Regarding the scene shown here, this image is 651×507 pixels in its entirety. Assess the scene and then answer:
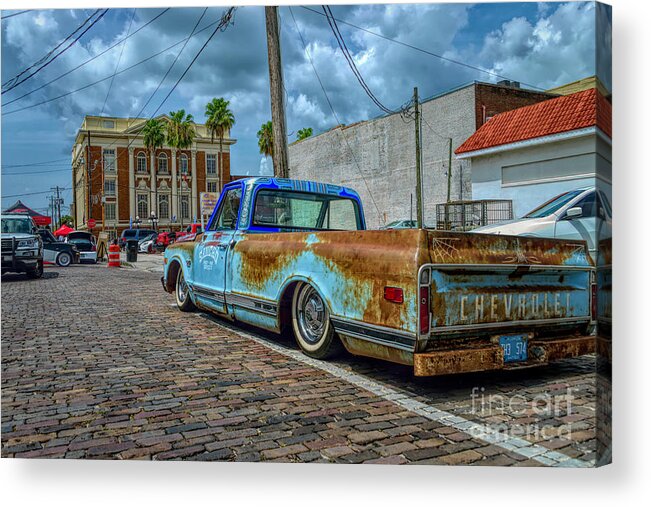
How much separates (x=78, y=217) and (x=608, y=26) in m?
4.51

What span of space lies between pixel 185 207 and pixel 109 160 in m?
1.19

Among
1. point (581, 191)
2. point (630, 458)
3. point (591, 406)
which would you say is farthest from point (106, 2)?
point (630, 458)

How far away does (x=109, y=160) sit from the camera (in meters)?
5.30

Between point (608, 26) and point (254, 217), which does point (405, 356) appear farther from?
point (254, 217)

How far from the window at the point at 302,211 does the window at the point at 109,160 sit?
1418mm

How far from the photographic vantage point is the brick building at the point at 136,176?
4.60 metres

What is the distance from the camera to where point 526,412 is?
3338 millimetres

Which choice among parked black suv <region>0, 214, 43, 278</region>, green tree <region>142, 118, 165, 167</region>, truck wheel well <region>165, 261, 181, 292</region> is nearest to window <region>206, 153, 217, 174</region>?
green tree <region>142, 118, 165, 167</region>

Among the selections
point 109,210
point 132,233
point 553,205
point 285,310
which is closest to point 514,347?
point 553,205

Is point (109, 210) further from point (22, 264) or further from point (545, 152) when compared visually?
point (545, 152)

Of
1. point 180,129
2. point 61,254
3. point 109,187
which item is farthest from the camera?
point 61,254

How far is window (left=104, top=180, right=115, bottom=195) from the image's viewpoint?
5.66 meters

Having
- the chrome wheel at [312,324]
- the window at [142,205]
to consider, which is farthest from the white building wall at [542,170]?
the window at [142,205]

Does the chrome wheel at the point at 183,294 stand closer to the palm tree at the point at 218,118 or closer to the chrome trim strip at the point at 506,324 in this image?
the palm tree at the point at 218,118
